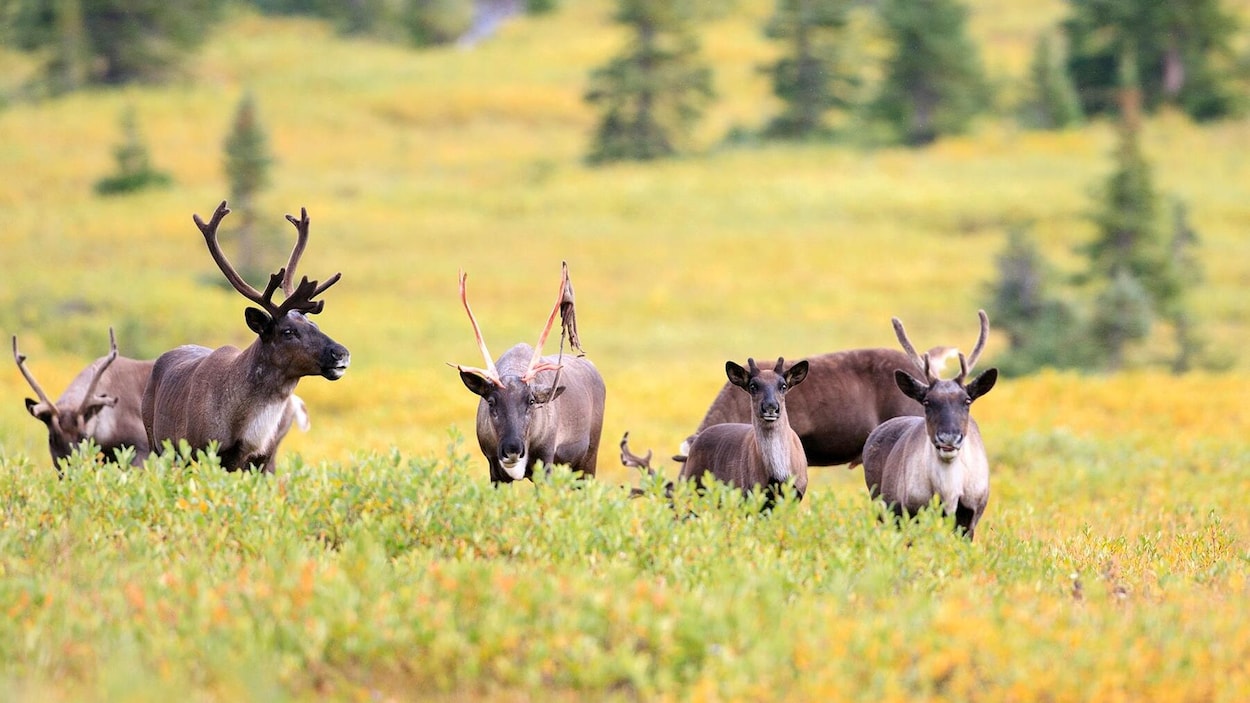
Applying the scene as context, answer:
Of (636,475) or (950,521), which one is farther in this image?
(636,475)

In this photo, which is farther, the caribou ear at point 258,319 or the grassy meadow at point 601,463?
the caribou ear at point 258,319

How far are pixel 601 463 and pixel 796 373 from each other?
7.27m

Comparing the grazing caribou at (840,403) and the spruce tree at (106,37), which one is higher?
the spruce tree at (106,37)

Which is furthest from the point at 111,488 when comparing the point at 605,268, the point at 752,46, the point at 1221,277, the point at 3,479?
the point at 752,46

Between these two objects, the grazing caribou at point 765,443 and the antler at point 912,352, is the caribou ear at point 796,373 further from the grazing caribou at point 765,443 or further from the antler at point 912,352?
the antler at point 912,352

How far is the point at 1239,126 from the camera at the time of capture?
5444 cm

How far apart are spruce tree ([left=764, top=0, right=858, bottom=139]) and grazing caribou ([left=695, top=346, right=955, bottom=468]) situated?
48.2 meters

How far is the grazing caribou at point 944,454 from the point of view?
9.73 metres

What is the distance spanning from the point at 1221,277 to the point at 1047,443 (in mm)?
24627

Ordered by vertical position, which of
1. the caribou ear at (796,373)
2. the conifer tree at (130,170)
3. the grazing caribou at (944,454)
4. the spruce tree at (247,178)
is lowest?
the grazing caribou at (944,454)

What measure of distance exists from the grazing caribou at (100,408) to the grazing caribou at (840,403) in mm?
5208

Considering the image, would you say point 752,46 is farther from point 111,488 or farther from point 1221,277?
point 111,488

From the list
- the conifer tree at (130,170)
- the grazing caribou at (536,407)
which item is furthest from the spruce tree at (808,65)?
the grazing caribou at (536,407)

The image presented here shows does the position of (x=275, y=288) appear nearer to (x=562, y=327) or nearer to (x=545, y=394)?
(x=545, y=394)
